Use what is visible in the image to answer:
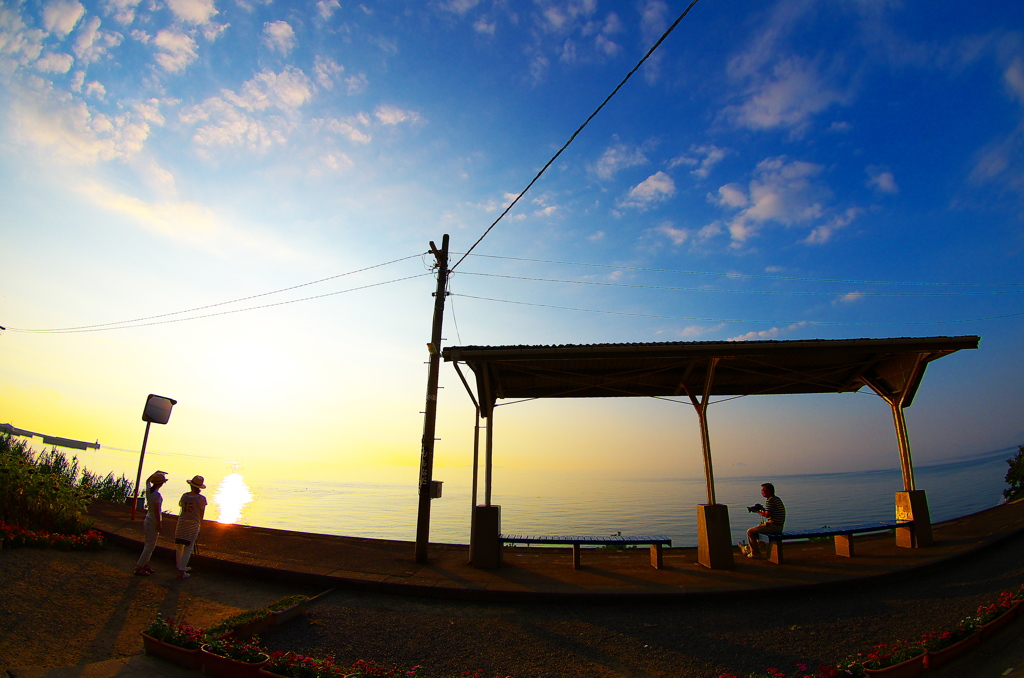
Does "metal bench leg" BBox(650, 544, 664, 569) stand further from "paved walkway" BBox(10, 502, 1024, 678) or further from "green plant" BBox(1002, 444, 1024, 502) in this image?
"green plant" BBox(1002, 444, 1024, 502)

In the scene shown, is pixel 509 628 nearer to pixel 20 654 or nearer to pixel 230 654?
pixel 230 654

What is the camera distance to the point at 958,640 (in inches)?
179

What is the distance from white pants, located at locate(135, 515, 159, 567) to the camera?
7156mm

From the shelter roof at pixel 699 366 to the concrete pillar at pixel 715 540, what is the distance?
2.30 m

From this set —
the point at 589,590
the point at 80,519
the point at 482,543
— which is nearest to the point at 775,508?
the point at 589,590

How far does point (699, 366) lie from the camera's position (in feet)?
33.3

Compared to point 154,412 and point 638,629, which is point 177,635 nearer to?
point 638,629

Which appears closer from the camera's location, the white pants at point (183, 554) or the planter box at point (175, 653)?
the planter box at point (175, 653)

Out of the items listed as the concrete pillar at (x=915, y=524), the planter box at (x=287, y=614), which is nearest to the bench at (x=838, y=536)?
the concrete pillar at (x=915, y=524)

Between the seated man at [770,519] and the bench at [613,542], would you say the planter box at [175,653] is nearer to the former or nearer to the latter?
the bench at [613,542]

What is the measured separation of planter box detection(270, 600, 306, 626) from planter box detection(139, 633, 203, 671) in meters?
1.06

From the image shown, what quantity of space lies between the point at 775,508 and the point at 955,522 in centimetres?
791

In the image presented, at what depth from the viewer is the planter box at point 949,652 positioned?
4.23 metres

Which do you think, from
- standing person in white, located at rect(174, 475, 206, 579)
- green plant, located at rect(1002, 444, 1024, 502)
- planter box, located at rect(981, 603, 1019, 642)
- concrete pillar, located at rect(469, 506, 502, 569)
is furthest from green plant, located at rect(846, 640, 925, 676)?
green plant, located at rect(1002, 444, 1024, 502)
